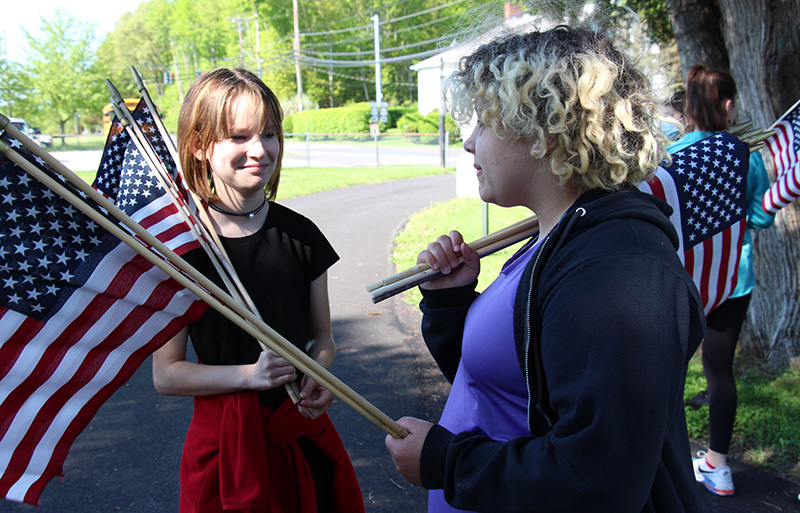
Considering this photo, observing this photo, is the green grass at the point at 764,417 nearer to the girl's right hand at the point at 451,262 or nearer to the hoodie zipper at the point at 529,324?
the girl's right hand at the point at 451,262

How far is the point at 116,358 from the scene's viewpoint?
6.30ft

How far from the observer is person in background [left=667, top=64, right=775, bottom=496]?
3.30 m

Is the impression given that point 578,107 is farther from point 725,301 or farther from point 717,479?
point 717,479

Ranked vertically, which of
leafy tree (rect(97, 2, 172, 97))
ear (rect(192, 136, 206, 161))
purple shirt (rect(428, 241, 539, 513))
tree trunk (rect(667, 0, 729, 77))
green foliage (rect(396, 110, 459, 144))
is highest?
leafy tree (rect(97, 2, 172, 97))

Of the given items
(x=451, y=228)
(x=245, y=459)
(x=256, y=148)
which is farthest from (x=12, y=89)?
(x=245, y=459)

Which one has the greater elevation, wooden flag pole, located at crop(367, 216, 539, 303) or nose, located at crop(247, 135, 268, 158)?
nose, located at crop(247, 135, 268, 158)

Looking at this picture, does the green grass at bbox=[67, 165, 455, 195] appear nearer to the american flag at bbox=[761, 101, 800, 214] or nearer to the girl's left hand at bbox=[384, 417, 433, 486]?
the american flag at bbox=[761, 101, 800, 214]

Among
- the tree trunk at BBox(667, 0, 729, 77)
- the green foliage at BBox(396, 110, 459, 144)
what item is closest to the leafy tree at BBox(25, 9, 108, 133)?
the green foliage at BBox(396, 110, 459, 144)

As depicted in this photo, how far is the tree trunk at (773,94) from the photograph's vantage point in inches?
→ 177

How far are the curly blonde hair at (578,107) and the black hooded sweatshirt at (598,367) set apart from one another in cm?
8

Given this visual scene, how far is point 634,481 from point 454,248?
2.94ft

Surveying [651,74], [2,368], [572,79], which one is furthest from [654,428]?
[2,368]

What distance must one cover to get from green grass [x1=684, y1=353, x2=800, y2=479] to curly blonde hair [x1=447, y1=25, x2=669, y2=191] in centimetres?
323

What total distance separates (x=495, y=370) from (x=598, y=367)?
35cm
